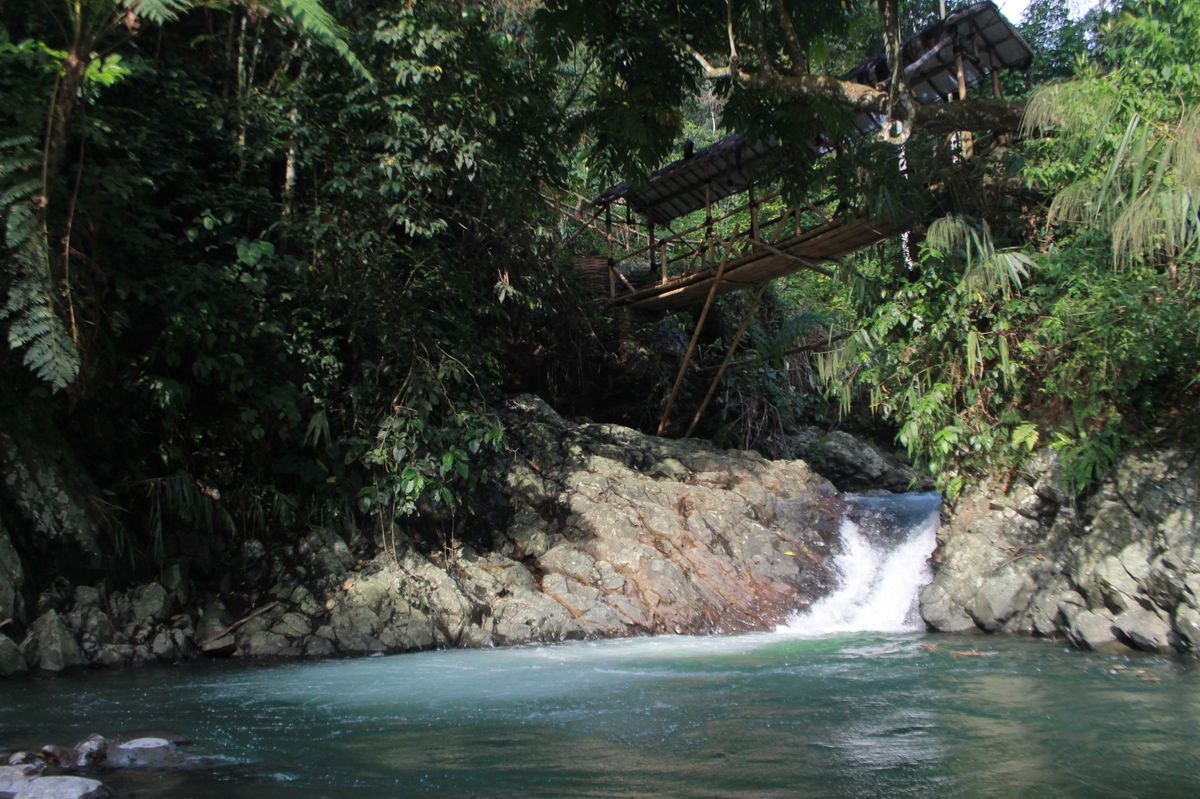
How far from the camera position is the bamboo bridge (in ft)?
30.5

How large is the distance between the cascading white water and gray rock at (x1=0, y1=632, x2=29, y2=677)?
5.82m

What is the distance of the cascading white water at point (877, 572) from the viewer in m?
8.61

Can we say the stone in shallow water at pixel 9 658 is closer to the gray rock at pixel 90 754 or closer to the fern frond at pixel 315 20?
the gray rock at pixel 90 754

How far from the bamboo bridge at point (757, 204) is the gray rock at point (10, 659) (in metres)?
5.10

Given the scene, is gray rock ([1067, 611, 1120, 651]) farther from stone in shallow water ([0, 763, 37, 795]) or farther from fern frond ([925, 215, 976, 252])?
stone in shallow water ([0, 763, 37, 795])

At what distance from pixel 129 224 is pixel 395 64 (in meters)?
2.55

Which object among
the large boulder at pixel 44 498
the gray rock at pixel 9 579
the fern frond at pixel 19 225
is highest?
the fern frond at pixel 19 225

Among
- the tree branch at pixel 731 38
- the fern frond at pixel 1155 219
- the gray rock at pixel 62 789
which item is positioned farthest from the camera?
the fern frond at pixel 1155 219

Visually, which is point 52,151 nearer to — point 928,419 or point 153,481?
point 153,481

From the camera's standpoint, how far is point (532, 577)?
8680 mm

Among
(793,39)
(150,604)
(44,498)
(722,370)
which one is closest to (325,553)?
(150,604)

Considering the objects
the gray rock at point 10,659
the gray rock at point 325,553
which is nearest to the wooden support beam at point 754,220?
the gray rock at point 325,553

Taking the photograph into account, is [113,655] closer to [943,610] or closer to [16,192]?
[16,192]

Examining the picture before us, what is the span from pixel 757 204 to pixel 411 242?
413cm
